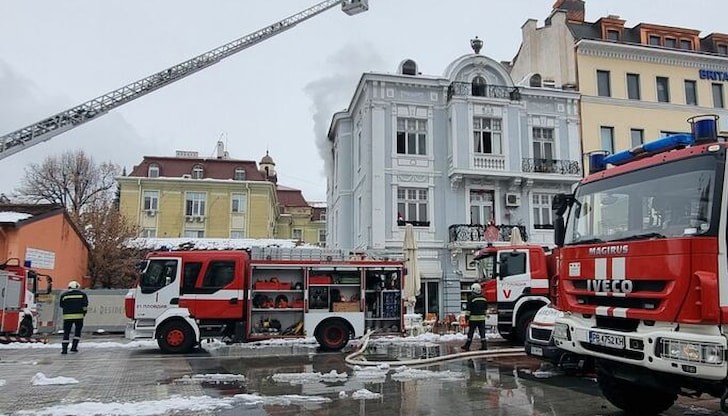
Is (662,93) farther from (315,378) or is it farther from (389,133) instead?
(315,378)

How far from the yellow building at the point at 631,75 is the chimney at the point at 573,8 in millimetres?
810

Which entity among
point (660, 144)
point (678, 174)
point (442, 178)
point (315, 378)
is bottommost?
point (315, 378)

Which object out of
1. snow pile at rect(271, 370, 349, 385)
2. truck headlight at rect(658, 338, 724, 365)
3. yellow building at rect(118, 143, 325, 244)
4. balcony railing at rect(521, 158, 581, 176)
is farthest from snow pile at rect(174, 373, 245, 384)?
yellow building at rect(118, 143, 325, 244)

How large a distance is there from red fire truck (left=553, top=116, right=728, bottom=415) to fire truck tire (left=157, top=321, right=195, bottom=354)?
33.3 ft

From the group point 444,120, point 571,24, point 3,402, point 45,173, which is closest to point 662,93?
point 571,24

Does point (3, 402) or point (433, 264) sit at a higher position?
point (433, 264)

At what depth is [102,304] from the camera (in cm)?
2248

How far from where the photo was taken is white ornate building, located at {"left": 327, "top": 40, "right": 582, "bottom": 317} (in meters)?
25.0

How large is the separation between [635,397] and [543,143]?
21.3 meters

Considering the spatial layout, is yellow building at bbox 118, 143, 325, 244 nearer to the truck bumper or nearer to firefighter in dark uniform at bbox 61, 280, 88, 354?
firefighter in dark uniform at bbox 61, 280, 88, 354

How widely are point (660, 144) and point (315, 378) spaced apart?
688cm

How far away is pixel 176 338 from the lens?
47.8ft

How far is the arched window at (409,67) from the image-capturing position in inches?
1041

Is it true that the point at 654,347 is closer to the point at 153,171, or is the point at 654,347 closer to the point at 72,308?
the point at 72,308
